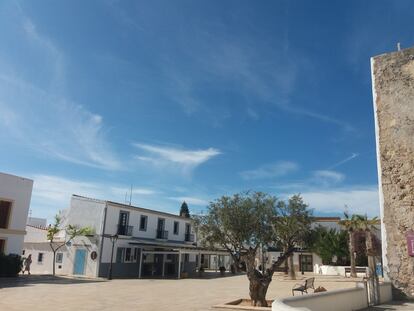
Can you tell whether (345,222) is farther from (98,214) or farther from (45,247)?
(45,247)

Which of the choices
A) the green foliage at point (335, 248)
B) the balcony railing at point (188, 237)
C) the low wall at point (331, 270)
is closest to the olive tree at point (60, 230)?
the balcony railing at point (188, 237)

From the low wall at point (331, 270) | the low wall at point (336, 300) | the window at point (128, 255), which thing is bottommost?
the low wall at point (336, 300)

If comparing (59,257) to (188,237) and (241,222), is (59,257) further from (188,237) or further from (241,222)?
(241,222)

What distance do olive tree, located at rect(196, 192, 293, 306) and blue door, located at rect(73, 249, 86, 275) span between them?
63.7 feet

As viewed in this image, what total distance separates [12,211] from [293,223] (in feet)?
67.2

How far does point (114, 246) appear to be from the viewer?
101 ft

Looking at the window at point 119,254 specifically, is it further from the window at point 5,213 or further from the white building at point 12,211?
the window at point 5,213

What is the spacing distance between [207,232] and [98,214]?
18639 millimetres

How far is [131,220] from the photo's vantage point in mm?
33031

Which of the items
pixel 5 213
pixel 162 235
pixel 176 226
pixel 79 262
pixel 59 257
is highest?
pixel 176 226

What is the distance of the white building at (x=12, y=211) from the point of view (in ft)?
85.4

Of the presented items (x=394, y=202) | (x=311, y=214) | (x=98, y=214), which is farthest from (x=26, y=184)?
(x=394, y=202)

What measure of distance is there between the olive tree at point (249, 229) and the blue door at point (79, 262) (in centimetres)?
1943

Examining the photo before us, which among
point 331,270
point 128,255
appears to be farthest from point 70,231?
point 331,270
